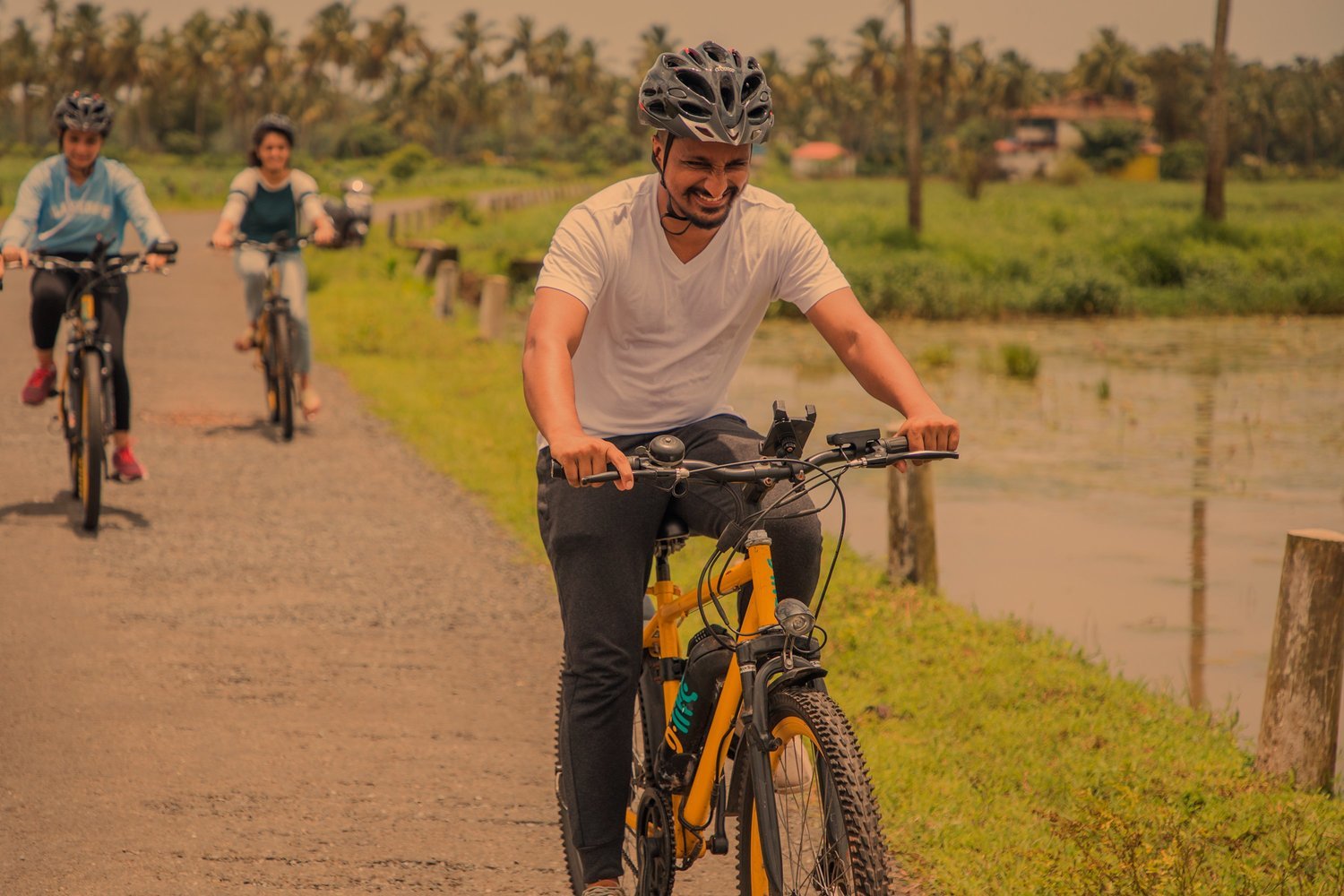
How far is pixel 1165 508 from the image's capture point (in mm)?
11000

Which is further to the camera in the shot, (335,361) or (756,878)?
(335,361)

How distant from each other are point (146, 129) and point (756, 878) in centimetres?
13144

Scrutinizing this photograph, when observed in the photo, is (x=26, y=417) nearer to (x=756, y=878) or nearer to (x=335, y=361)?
(x=335, y=361)

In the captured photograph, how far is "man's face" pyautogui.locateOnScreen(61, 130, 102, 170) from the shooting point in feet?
24.5

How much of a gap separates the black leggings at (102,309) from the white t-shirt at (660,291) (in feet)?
16.6

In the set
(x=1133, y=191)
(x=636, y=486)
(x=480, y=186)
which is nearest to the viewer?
(x=636, y=486)

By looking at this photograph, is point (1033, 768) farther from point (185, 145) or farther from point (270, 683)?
point (185, 145)

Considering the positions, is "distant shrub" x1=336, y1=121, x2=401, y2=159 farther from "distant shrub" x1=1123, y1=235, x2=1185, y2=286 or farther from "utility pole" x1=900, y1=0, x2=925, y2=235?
"distant shrub" x1=1123, y1=235, x2=1185, y2=286

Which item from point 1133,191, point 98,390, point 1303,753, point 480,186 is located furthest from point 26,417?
point 480,186

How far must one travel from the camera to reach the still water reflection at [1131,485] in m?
8.02

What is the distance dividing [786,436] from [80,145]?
19.4 ft

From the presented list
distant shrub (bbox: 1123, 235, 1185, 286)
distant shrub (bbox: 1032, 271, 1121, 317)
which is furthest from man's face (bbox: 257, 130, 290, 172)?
distant shrub (bbox: 1123, 235, 1185, 286)

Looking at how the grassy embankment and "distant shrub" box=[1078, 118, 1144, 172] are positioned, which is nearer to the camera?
the grassy embankment

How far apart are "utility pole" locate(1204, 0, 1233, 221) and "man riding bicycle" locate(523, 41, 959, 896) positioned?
35.1 metres
